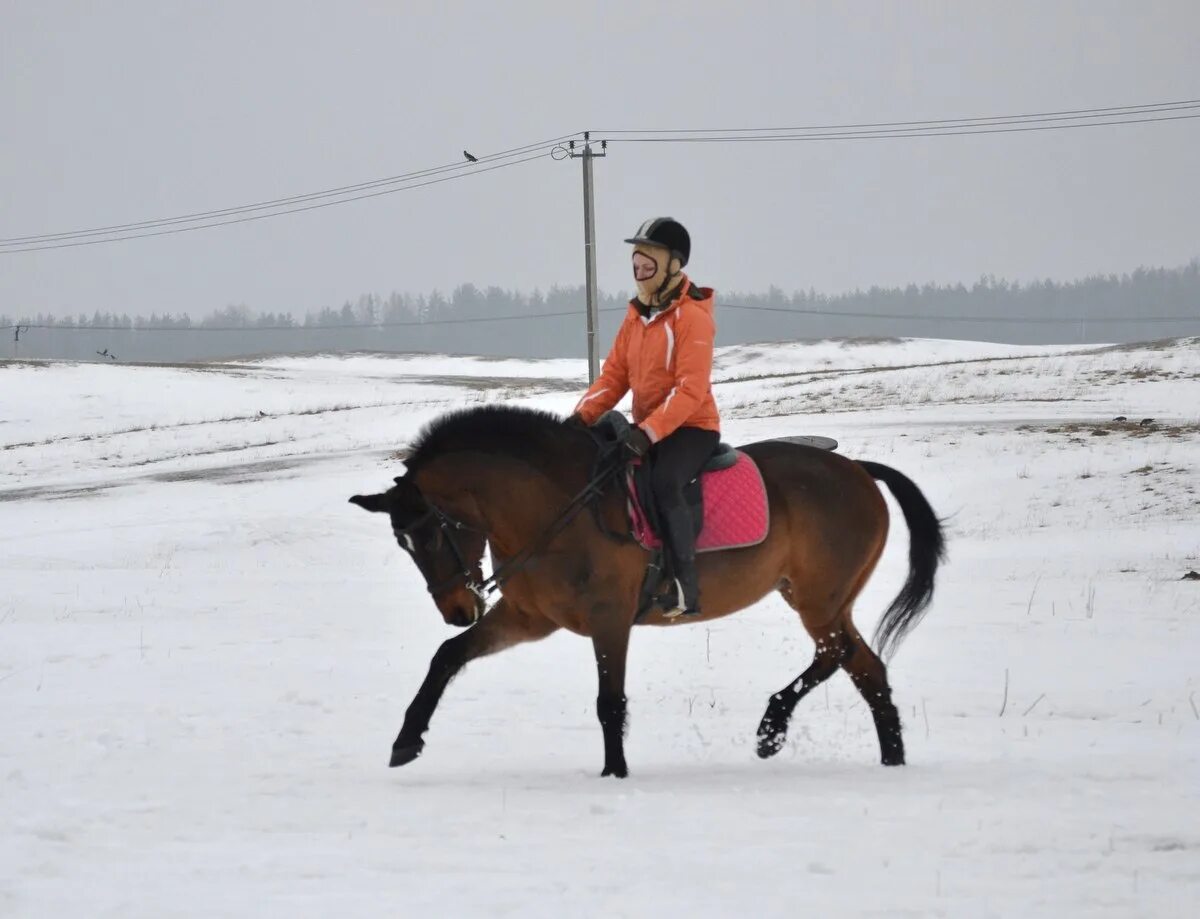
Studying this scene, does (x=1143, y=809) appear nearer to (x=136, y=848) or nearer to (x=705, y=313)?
(x=705, y=313)

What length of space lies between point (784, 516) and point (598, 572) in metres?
1.35

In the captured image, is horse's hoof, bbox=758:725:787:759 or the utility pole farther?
the utility pole

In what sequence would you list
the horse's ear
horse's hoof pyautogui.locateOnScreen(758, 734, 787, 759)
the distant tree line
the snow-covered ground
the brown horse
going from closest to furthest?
the snow-covered ground → the horse's ear → the brown horse → horse's hoof pyautogui.locateOnScreen(758, 734, 787, 759) → the distant tree line

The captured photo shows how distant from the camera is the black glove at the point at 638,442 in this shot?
6.34 metres

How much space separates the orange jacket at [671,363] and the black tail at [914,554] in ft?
5.24

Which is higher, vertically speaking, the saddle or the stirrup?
the saddle

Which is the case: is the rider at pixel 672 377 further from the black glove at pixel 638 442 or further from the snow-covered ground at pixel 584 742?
the snow-covered ground at pixel 584 742

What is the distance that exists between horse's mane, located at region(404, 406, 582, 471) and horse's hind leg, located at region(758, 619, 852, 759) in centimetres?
197

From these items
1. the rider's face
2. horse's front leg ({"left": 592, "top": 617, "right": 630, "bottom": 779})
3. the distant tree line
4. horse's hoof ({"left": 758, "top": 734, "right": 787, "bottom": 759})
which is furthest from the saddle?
the distant tree line

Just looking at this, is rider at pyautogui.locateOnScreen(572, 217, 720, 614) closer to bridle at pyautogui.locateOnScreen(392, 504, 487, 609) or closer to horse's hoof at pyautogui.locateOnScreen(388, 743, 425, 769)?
bridle at pyautogui.locateOnScreen(392, 504, 487, 609)

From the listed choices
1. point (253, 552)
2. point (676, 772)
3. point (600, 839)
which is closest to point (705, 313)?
point (676, 772)

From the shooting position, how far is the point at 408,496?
626 cm

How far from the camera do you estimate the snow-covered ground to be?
4.38m

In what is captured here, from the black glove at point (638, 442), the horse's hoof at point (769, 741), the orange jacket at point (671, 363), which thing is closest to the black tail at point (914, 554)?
the horse's hoof at point (769, 741)
